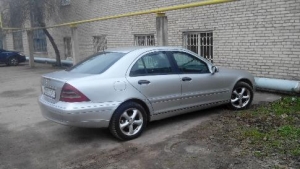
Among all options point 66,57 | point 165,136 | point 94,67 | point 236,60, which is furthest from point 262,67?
point 66,57

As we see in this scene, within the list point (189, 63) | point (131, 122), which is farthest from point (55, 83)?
point (189, 63)

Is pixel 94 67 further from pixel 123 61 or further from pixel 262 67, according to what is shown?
pixel 262 67

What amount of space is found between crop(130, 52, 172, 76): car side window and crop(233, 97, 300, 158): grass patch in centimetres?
154

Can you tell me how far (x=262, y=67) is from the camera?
26.8ft

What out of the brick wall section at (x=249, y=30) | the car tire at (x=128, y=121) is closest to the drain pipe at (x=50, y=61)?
the brick wall section at (x=249, y=30)

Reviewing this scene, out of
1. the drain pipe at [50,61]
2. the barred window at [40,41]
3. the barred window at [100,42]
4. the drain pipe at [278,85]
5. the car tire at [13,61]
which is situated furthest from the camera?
the barred window at [40,41]

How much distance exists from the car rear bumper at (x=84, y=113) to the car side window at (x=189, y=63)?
1480mm

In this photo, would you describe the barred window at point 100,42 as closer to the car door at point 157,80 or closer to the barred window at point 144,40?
the barred window at point 144,40

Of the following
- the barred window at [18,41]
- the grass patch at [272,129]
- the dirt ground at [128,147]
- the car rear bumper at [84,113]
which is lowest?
the dirt ground at [128,147]

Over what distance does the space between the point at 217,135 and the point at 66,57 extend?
14370 millimetres

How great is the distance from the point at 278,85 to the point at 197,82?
2.90 meters

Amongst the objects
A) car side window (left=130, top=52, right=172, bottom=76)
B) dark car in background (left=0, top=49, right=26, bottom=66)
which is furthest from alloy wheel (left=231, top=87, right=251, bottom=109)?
dark car in background (left=0, top=49, right=26, bottom=66)

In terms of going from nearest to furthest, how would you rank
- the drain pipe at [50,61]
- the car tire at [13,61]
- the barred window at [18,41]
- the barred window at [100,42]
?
the barred window at [100,42] < the drain pipe at [50,61] < the car tire at [13,61] < the barred window at [18,41]

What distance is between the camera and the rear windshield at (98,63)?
16.0 feet
